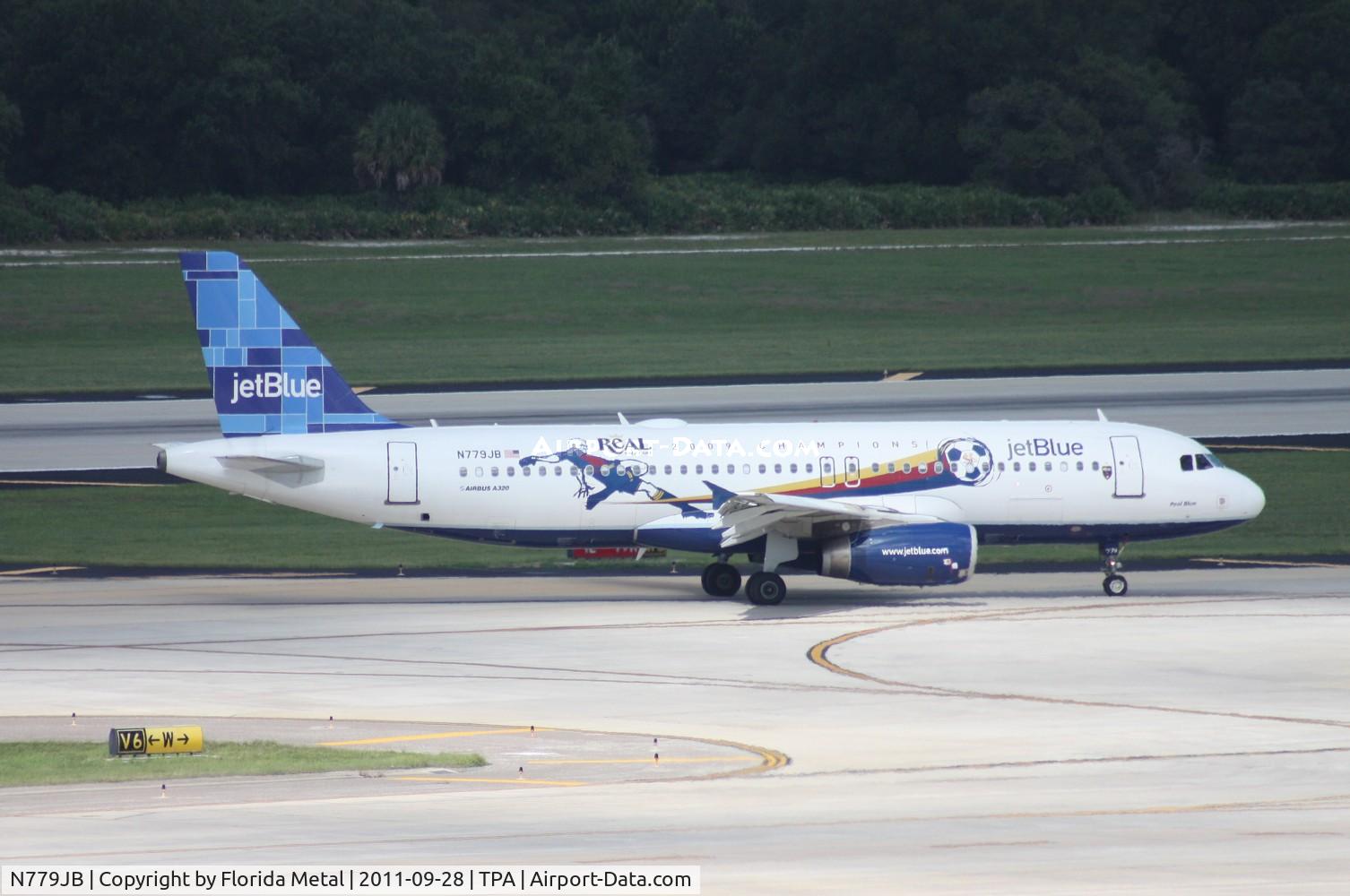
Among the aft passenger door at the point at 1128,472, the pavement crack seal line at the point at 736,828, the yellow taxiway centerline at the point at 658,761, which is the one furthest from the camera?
the aft passenger door at the point at 1128,472

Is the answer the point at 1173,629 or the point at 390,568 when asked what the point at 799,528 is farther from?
the point at 390,568

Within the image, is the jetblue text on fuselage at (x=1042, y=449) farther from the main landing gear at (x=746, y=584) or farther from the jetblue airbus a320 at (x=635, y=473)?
the main landing gear at (x=746, y=584)

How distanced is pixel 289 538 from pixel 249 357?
31.7 ft

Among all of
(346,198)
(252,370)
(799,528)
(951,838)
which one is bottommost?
(951,838)

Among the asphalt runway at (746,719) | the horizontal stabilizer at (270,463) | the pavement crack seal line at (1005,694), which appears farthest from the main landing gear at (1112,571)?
the horizontal stabilizer at (270,463)

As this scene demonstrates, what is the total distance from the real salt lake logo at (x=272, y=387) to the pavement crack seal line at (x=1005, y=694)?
12.9 metres

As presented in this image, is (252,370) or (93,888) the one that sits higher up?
(252,370)

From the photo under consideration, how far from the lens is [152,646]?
33250 mm

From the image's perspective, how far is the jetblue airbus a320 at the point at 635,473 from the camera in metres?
39.0

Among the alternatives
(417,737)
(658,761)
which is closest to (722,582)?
(417,737)

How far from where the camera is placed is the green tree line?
108 meters

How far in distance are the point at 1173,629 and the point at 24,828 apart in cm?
2149

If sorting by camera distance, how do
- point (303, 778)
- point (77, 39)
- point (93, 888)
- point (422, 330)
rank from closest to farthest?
1. point (93, 888)
2. point (303, 778)
3. point (422, 330)
4. point (77, 39)

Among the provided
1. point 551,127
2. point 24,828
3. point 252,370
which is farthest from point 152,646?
point 551,127
